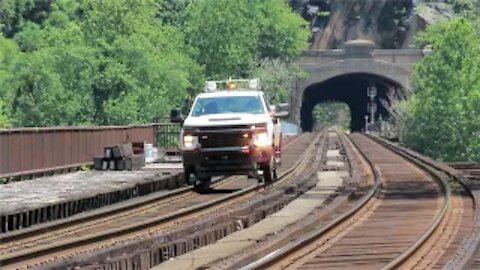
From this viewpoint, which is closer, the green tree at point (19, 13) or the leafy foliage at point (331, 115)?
the green tree at point (19, 13)

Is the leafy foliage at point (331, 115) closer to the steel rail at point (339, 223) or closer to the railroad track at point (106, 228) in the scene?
the railroad track at point (106, 228)

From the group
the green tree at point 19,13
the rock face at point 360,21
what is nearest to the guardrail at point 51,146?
the green tree at point 19,13

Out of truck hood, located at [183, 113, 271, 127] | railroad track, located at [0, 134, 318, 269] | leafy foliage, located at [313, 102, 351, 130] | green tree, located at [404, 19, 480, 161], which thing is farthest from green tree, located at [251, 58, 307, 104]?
leafy foliage, located at [313, 102, 351, 130]

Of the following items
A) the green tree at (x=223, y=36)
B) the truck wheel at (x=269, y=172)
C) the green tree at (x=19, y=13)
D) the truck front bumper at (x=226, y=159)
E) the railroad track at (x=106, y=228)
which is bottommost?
the railroad track at (x=106, y=228)

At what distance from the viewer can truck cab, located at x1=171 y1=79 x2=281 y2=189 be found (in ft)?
83.5

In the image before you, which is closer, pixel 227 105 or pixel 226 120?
pixel 226 120

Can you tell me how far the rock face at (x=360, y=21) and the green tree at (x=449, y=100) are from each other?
171 ft

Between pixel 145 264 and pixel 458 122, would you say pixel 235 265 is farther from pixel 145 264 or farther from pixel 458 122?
pixel 458 122

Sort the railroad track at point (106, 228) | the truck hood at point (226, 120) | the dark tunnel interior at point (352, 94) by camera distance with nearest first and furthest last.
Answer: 1. the railroad track at point (106, 228)
2. the truck hood at point (226, 120)
3. the dark tunnel interior at point (352, 94)

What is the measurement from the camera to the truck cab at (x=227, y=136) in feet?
83.5

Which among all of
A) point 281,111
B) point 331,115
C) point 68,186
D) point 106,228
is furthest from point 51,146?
point 331,115

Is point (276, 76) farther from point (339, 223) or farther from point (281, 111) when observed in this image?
point (339, 223)

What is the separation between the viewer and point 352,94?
459 feet

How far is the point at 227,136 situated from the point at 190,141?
2.73 feet
